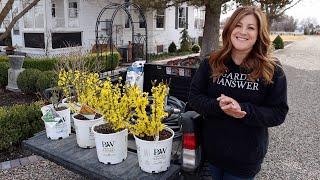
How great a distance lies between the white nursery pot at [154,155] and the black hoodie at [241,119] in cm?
40

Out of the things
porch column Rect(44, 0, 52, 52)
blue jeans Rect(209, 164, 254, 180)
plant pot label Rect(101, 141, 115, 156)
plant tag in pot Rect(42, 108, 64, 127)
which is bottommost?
blue jeans Rect(209, 164, 254, 180)

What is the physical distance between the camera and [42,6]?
15453 millimetres

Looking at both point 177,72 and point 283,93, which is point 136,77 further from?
point 283,93

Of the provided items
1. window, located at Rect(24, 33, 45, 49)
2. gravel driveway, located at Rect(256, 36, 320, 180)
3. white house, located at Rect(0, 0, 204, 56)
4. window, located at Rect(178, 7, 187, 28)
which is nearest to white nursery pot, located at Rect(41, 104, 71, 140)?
gravel driveway, located at Rect(256, 36, 320, 180)

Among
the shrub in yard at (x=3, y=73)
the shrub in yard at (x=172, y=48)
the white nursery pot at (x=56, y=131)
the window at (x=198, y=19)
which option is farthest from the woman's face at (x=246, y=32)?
the window at (x=198, y=19)

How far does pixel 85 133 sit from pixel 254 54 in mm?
1787

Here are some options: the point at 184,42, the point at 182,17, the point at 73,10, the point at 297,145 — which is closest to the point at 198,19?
the point at 182,17

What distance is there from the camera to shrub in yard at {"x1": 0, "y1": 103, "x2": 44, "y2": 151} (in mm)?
4340

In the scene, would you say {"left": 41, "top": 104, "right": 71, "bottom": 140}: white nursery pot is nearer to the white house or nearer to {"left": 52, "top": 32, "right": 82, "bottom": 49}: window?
the white house

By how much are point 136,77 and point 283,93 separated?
2538mm

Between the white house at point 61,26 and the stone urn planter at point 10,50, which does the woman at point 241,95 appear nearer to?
the white house at point 61,26

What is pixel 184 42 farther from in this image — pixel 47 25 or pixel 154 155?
→ pixel 154 155

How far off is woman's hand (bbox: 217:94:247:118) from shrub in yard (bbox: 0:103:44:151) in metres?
3.37

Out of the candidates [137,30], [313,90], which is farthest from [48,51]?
[313,90]
